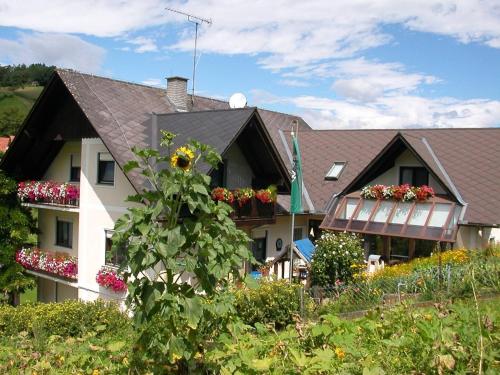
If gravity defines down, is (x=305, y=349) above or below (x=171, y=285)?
below

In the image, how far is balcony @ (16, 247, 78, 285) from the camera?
18.8m

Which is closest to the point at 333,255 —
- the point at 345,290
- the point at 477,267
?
the point at 345,290

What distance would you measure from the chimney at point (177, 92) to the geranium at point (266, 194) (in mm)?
5879

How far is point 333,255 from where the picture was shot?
15844 millimetres

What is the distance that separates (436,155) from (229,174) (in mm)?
9074

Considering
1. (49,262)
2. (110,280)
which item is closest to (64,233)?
(49,262)

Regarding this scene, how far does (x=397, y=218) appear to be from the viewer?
19.6 m

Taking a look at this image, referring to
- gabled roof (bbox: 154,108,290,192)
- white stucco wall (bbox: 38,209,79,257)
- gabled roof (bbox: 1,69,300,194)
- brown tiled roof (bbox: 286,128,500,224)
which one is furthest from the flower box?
white stucco wall (bbox: 38,209,79,257)

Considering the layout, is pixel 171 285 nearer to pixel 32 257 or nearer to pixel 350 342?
pixel 350 342

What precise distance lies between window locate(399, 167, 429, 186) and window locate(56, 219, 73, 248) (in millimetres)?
12774

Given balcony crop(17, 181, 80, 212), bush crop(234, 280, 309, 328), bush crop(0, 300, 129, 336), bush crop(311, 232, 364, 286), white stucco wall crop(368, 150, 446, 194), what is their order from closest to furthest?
bush crop(234, 280, 309, 328) < bush crop(0, 300, 129, 336) < bush crop(311, 232, 364, 286) < balcony crop(17, 181, 80, 212) < white stucco wall crop(368, 150, 446, 194)

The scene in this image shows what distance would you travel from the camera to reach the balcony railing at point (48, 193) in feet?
62.0

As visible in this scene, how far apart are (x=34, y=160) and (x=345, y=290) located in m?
14.2

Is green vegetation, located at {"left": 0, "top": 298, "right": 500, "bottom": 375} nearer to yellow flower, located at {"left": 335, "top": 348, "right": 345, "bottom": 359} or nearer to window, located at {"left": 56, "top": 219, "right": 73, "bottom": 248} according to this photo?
yellow flower, located at {"left": 335, "top": 348, "right": 345, "bottom": 359}
